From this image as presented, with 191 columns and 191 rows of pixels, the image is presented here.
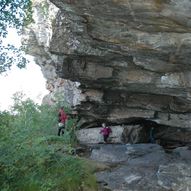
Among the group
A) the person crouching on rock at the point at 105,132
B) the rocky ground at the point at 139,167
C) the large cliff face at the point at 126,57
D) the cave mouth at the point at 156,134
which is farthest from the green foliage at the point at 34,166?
the cave mouth at the point at 156,134

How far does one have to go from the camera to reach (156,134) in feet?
78.7

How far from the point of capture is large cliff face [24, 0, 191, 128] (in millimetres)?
12227

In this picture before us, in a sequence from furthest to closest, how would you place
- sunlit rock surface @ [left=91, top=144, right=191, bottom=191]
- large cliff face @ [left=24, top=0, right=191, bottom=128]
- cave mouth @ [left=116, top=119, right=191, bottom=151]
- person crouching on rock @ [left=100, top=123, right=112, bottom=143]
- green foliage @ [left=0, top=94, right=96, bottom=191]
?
cave mouth @ [left=116, top=119, right=191, bottom=151], person crouching on rock @ [left=100, top=123, right=112, bottom=143], sunlit rock surface @ [left=91, top=144, right=191, bottom=191], green foliage @ [left=0, top=94, right=96, bottom=191], large cliff face @ [left=24, top=0, right=191, bottom=128]

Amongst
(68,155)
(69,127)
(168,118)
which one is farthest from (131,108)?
(68,155)

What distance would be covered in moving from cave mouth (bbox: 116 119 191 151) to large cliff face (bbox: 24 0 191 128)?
0.82m

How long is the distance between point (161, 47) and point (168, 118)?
8222 mm

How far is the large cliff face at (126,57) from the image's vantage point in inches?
481

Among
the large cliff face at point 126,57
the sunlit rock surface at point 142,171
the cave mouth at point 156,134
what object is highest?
the large cliff face at point 126,57

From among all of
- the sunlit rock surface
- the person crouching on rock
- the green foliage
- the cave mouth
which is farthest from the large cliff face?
the green foliage

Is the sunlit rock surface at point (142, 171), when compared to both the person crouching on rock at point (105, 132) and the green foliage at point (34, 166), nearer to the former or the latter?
the green foliage at point (34, 166)

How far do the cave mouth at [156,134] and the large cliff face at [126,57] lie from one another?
816 mm

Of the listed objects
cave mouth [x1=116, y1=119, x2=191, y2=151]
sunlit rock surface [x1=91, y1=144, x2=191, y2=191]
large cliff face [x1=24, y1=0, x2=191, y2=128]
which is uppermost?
large cliff face [x1=24, y1=0, x2=191, y2=128]

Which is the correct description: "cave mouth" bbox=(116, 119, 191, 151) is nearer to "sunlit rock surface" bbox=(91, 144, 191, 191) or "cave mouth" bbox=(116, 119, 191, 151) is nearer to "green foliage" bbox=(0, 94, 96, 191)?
"sunlit rock surface" bbox=(91, 144, 191, 191)

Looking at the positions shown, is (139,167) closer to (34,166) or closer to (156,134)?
(34,166)
